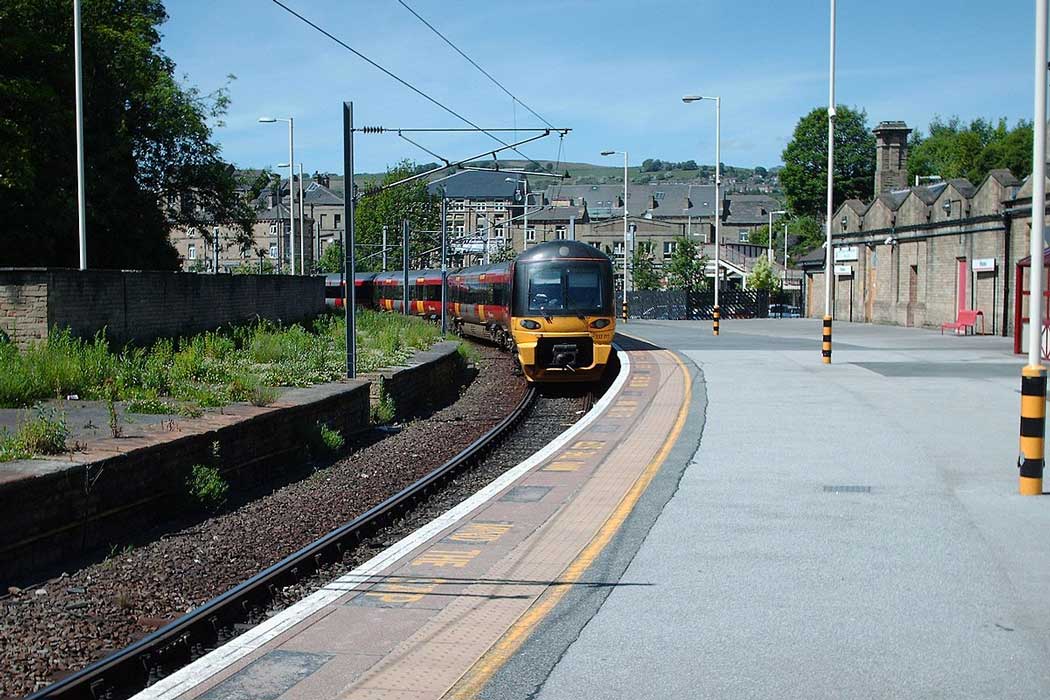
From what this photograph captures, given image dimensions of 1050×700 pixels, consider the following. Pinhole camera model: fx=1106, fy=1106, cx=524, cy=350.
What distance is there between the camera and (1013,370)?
23719 mm

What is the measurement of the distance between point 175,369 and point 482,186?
11549 cm

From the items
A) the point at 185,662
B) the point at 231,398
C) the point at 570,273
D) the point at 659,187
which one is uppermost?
the point at 659,187

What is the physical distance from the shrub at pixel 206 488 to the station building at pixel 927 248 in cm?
3050

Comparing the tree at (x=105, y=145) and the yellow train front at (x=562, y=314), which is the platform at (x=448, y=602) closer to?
the yellow train front at (x=562, y=314)

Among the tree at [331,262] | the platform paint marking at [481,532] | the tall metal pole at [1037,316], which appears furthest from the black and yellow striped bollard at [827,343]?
the tree at [331,262]

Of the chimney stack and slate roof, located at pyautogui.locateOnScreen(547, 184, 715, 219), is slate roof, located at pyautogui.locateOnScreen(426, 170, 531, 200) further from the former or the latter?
the chimney stack

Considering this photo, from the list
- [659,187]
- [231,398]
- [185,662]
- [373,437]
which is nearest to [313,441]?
[231,398]

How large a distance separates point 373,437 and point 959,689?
13.2 meters

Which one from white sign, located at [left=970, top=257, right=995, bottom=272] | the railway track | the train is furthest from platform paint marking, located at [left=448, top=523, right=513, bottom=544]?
white sign, located at [left=970, top=257, right=995, bottom=272]

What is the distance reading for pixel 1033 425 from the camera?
33.9 feet

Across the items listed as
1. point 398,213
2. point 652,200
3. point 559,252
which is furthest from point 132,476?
point 652,200

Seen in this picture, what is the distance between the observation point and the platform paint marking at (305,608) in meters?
6.07

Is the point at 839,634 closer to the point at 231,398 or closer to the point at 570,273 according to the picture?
the point at 231,398

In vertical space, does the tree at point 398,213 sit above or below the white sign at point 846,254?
above
